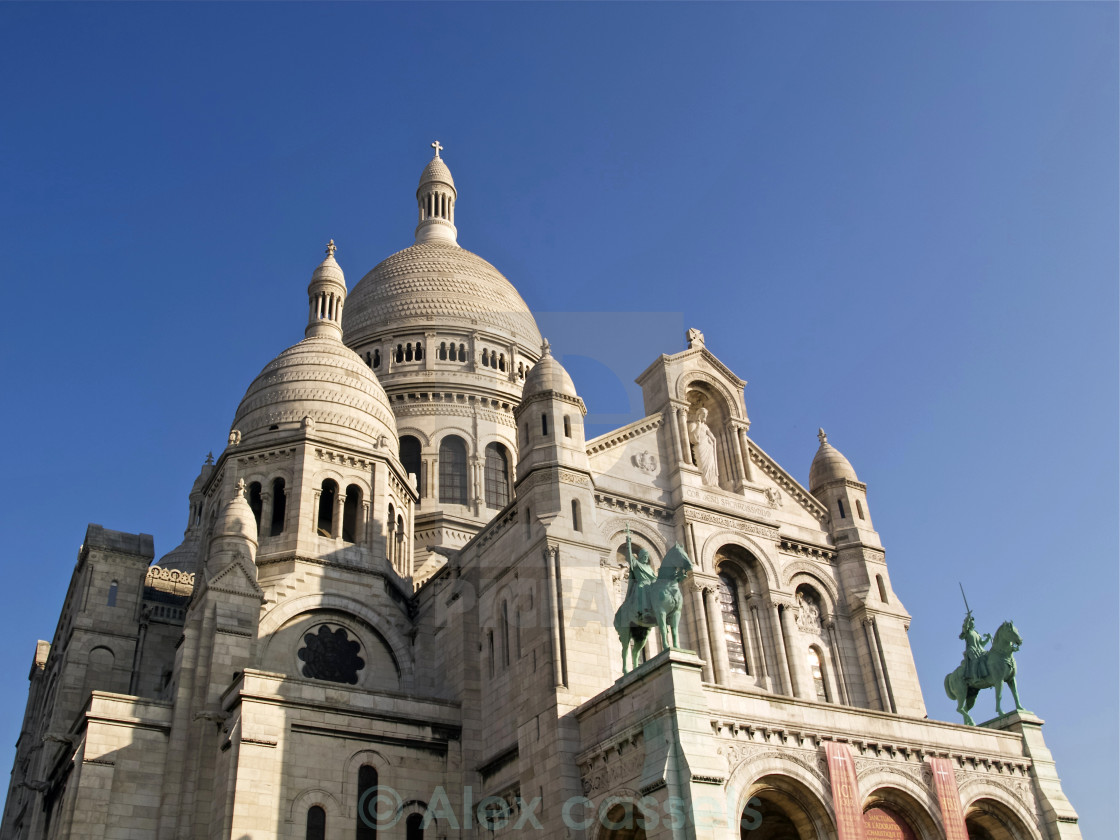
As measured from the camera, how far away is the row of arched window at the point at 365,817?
29.2m

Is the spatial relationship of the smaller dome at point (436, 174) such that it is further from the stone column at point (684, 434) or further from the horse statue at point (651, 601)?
the horse statue at point (651, 601)

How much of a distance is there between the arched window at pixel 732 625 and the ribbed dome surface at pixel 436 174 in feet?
131

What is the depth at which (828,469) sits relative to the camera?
4069 centimetres

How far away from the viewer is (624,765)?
26.0 m

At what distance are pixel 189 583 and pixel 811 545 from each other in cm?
2436

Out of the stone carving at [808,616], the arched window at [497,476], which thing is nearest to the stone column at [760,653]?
the stone carving at [808,616]

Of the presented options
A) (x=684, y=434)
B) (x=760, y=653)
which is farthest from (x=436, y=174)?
(x=760, y=653)

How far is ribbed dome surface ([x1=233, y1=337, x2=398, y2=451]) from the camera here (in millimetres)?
40906

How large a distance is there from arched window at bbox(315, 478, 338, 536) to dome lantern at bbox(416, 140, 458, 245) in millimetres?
27978

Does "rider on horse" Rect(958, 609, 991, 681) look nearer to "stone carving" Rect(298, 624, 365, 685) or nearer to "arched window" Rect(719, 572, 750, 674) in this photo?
"arched window" Rect(719, 572, 750, 674)

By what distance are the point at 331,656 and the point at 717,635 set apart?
1295 cm

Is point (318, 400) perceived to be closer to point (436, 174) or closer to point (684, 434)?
point (684, 434)

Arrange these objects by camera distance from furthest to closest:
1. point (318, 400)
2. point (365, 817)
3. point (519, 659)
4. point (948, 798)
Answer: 1. point (318, 400)
2. point (519, 659)
3. point (365, 817)
4. point (948, 798)

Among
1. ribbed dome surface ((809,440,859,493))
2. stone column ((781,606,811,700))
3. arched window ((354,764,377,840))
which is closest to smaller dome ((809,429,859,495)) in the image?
ribbed dome surface ((809,440,859,493))
